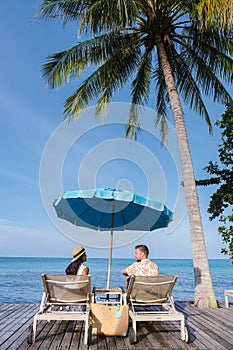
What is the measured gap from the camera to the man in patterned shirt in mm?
4215

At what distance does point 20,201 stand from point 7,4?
103ft

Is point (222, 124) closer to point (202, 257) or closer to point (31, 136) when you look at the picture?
point (202, 257)

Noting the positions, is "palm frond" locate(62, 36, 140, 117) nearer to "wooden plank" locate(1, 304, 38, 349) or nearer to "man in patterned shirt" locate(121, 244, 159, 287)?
"man in patterned shirt" locate(121, 244, 159, 287)

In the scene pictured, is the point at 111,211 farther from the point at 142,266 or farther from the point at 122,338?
the point at 122,338

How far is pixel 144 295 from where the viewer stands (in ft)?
12.5

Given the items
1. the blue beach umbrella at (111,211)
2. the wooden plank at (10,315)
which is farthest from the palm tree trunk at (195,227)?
the wooden plank at (10,315)

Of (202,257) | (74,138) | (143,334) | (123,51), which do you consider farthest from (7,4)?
(143,334)

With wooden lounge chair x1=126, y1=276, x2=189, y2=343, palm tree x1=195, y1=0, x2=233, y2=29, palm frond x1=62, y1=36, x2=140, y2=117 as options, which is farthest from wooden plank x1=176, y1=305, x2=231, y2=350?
palm frond x1=62, y1=36, x2=140, y2=117

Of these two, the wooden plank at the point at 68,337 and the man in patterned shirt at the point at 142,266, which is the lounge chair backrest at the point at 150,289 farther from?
the wooden plank at the point at 68,337

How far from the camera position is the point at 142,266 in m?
4.27

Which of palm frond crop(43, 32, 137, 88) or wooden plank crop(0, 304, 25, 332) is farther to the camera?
palm frond crop(43, 32, 137, 88)

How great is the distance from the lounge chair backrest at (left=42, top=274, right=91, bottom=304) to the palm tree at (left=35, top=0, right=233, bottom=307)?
11.3 ft

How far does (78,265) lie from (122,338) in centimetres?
116

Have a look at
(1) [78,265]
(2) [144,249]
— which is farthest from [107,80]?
(1) [78,265]
